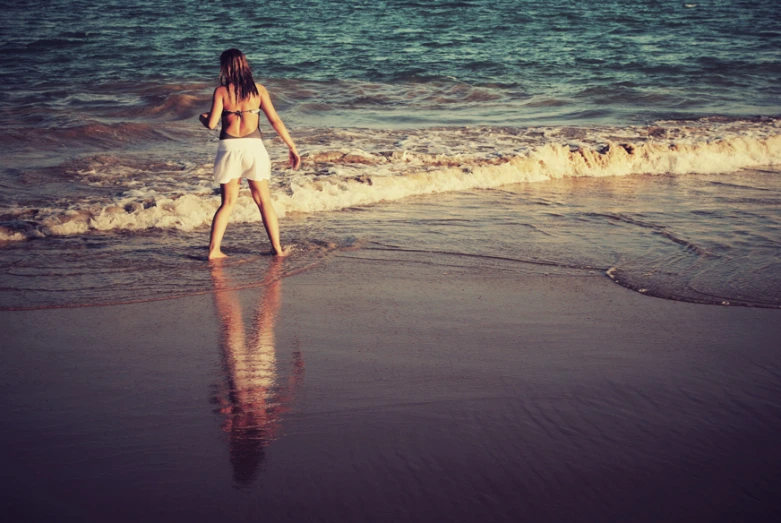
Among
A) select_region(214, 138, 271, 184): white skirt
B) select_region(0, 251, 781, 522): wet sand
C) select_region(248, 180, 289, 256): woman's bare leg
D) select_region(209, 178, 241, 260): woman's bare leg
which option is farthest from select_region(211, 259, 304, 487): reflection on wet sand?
select_region(214, 138, 271, 184): white skirt

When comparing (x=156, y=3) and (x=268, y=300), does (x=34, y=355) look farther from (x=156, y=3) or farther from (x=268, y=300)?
(x=156, y=3)

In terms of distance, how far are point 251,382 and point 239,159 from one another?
2.54 meters

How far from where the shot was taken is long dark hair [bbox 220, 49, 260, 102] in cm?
553

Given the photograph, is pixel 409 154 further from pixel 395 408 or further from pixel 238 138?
pixel 395 408

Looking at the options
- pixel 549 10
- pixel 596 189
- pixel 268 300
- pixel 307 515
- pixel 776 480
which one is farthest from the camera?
pixel 549 10

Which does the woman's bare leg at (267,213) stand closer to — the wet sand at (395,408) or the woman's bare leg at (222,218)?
the woman's bare leg at (222,218)

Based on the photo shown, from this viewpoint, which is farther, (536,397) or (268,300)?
(268,300)

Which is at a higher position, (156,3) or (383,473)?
(156,3)

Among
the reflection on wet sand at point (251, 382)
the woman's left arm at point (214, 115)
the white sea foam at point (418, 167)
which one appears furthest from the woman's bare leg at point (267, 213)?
the white sea foam at point (418, 167)

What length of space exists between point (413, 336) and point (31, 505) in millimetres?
2103

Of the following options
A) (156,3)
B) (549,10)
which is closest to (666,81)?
(549,10)

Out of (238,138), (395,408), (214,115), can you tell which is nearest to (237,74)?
(214,115)

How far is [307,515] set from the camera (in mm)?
2619

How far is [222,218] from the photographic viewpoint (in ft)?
19.2
